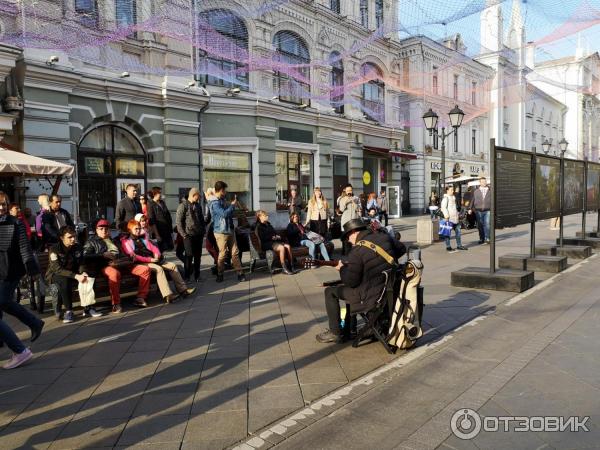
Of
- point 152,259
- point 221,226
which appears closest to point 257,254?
point 221,226

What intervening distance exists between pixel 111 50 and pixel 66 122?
2.77 m

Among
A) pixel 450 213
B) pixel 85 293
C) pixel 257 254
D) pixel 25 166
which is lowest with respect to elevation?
pixel 85 293

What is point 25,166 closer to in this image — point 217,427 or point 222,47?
point 217,427

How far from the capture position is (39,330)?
5605mm

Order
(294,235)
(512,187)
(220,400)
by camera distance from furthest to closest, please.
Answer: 1. (294,235)
2. (512,187)
3. (220,400)

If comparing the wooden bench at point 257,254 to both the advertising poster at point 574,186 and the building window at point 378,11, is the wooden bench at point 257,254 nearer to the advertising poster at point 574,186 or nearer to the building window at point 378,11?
the advertising poster at point 574,186

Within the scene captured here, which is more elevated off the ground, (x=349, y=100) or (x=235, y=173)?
(x=349, y=100)

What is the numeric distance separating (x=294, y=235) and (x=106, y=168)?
7.39 metres

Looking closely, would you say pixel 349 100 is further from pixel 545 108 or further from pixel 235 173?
pixel 545 108

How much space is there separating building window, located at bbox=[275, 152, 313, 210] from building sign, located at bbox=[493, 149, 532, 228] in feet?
40.6

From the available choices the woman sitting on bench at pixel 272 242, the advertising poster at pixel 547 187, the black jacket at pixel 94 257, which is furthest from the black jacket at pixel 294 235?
the advertising poster at pixel 547 187

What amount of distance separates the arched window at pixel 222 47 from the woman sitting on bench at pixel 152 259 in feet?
24.5

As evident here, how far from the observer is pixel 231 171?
19250 millimetres

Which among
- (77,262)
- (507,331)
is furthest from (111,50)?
(507,331)
